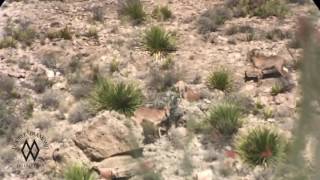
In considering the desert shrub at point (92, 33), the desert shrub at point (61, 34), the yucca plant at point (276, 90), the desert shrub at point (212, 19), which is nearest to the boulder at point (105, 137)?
the yucca plant at point (276, 90)

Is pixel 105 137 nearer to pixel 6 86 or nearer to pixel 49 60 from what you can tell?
pixel 6 86

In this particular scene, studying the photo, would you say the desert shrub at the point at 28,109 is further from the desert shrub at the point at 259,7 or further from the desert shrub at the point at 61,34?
the desert shrub at the point at 259,7

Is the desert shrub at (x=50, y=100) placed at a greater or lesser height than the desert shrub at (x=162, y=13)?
lesser

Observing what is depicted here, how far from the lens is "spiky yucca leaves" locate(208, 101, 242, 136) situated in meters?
8.98

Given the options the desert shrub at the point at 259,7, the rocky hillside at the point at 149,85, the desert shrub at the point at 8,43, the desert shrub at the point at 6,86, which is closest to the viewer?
the rocky hillside at the point at 149,85

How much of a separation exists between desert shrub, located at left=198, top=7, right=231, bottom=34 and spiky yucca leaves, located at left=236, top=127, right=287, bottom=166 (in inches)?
167

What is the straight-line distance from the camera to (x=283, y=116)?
9320 mm

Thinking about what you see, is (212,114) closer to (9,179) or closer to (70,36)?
(9,179)

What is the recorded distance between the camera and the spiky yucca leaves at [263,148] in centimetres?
815

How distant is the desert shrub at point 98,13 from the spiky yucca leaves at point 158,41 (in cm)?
144

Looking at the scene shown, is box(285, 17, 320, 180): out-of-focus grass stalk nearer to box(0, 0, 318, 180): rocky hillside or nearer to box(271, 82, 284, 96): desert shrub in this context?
box(0, 0, 318, 180): rocky hillside

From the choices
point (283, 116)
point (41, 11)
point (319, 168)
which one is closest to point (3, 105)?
point (41, 11)

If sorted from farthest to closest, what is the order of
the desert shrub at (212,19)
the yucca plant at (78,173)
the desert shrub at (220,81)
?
the desert shrub at (212,19) → the desert shrub at (220,81) → the yucca plant at (78,173)

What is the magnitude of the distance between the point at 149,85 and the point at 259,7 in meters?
3.75
